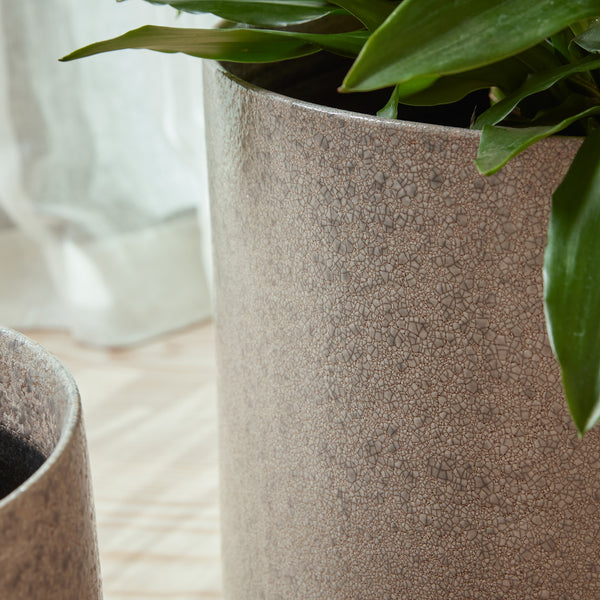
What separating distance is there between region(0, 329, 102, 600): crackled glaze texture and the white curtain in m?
0.81

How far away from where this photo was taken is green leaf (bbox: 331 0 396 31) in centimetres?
44

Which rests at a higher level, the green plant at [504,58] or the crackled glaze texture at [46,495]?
the green plant at [504,58]

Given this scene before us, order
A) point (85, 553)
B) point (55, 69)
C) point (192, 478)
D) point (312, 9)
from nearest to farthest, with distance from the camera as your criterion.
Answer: point (85, 553), point (312, 9), point (192, 478), point (55, 69)

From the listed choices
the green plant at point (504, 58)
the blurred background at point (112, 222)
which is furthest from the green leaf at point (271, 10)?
the blurred background at point (112, 222)

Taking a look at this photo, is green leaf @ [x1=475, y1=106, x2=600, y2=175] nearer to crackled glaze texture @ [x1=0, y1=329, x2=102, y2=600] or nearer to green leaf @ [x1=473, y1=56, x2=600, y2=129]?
green leaf @ [x1=473, y1=56, x2=600, y2=129]

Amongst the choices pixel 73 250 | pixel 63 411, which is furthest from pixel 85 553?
pixel 73 250

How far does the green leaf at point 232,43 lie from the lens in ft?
1.37

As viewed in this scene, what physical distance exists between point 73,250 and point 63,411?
0.92 meters

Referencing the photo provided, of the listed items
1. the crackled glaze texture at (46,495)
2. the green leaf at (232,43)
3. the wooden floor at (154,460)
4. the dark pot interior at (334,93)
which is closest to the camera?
the crackled glaze texture at (46,495)

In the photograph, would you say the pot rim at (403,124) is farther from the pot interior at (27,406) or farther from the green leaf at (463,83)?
the pot interior at (27,406)

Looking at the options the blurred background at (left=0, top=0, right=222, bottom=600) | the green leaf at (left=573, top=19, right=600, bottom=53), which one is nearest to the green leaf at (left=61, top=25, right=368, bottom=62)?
the green leaf at (left=573, top=19, right=600, bottom=53)

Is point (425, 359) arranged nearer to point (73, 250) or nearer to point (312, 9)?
point (312, 9)

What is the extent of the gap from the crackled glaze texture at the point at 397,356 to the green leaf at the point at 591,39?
53 mm

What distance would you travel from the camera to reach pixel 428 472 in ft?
1.46
